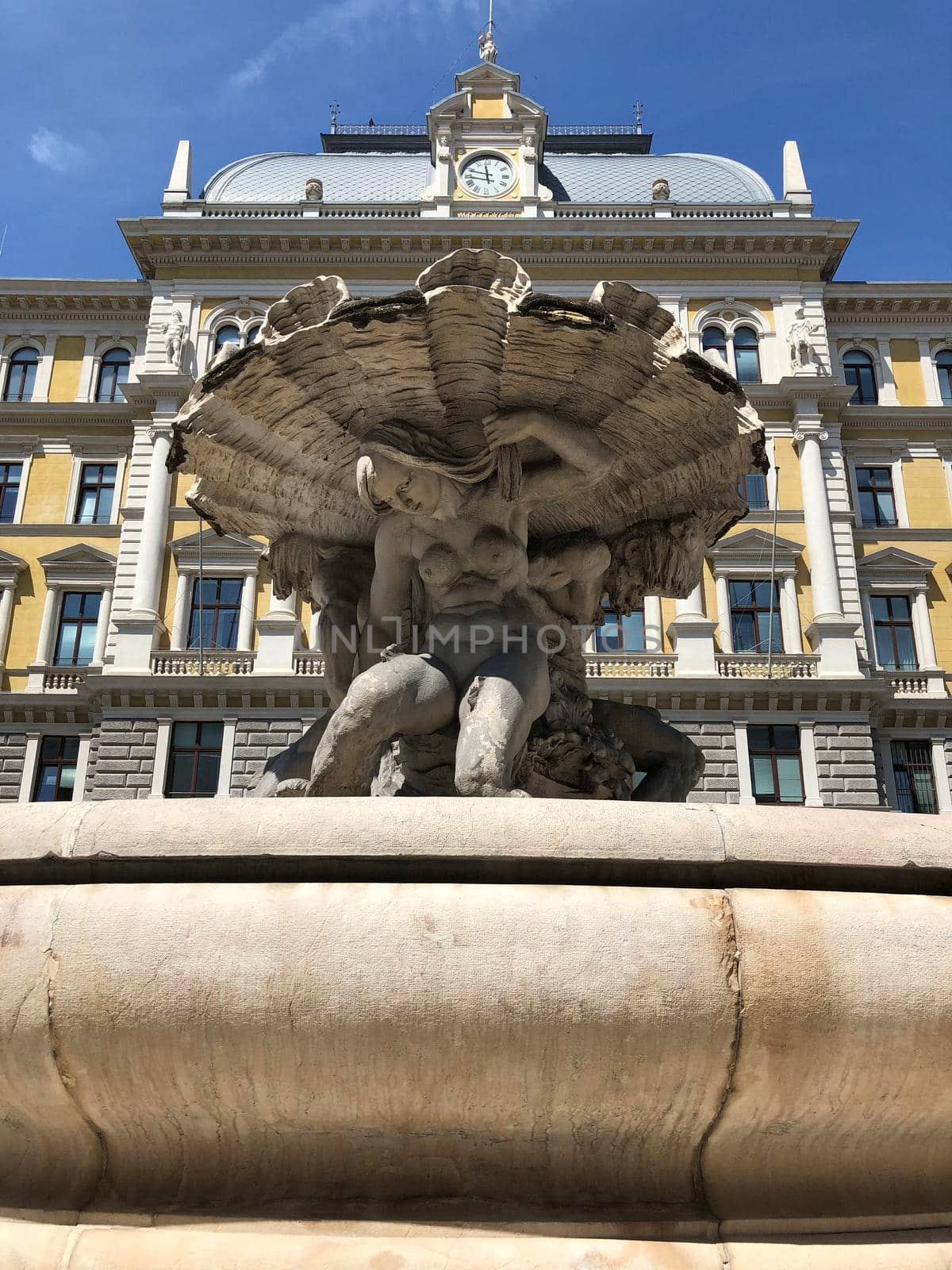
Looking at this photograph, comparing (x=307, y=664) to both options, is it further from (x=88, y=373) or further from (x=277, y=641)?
(x=88, y=373)

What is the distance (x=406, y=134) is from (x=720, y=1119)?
42.5 m

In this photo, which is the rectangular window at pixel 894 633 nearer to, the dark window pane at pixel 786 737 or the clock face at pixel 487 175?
Answer: the dark window pane at pixel 786 737

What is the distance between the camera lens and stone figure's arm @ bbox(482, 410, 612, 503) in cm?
463

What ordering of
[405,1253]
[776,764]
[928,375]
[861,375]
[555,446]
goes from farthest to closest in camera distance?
[861,375] < [928,375] < [776,764] < [555,446] < [405,1253]

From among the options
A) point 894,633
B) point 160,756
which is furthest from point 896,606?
point 160,756

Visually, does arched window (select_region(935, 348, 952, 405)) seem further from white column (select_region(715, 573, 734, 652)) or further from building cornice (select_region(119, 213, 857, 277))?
white column (select_region(715, 573, 734, 652))

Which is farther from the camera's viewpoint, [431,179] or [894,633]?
[431,179]

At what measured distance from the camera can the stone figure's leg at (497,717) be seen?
400 centimetres

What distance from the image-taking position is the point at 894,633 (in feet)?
91.6

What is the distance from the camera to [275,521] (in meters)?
5.30

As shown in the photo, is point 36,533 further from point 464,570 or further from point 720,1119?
point 720,1119

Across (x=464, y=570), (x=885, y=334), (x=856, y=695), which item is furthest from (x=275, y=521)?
(x=885, y=334)

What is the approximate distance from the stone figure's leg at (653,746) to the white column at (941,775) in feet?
72.9

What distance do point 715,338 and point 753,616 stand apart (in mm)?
7568
